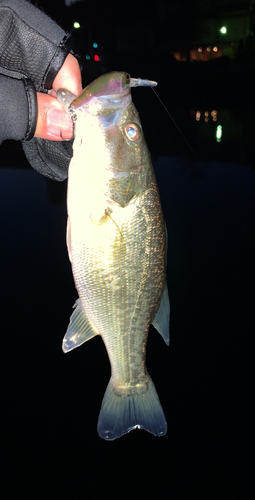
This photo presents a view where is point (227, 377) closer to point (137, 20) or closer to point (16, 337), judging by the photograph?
point (16, 337)

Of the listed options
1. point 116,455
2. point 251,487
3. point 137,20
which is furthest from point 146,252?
point 137,20

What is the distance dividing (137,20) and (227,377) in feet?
92.0

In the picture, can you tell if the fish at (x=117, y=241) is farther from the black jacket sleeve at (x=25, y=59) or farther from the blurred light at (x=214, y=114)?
the blurred light at (x=214, y=114)

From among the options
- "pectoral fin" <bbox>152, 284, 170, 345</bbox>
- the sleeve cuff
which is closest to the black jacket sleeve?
the sleeve cuff

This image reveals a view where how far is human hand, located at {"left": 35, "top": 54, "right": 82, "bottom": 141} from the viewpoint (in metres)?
1.39

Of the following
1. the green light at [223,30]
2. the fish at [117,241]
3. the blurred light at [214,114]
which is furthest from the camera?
the green light at [223,30]

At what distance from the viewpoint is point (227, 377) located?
5805 mm

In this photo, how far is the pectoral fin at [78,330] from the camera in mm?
1473

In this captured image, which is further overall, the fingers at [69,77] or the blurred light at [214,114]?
the blurred light at [214,114]

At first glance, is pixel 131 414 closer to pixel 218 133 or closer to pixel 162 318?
pixel 162 318

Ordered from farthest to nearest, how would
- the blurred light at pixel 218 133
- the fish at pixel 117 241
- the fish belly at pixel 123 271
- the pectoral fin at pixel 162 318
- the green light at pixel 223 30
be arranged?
the green light at pixel 223 30 → the blurred light at pixel 218 133 → the pectoral fin at pixel 162 318 → the fish belly at pixel 123 271 → the fish at pixel 117 241

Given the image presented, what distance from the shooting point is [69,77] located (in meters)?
1.47

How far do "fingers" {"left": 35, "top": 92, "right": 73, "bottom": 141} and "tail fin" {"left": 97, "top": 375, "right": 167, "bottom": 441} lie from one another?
1.43 meters

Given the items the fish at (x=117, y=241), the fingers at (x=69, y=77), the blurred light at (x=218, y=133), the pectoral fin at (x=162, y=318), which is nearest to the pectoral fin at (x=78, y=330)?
the fish at (x=117, y=241)
